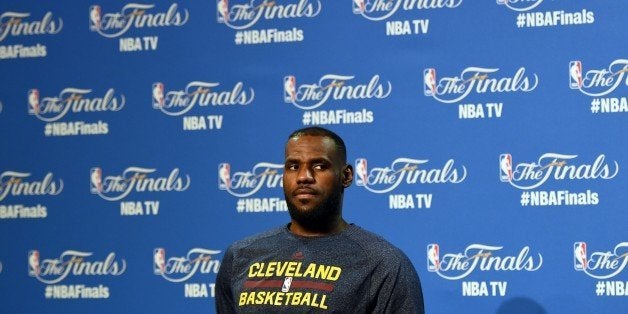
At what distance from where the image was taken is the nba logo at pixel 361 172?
3.97 meters

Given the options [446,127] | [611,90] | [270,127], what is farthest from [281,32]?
[611,90]

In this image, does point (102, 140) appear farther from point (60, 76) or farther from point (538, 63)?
point (538, 63)

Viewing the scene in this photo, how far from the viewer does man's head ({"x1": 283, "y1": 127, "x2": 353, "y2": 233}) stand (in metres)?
3.03

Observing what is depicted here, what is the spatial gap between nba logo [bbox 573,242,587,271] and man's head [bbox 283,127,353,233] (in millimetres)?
1074

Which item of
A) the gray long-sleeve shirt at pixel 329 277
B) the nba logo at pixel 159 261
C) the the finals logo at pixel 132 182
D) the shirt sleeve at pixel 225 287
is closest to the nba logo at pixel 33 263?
the the finals logo at pixel 132 182

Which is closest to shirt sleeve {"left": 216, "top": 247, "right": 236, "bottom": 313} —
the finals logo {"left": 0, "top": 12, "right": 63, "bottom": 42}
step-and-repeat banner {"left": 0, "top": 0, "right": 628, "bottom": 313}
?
step-and-repeat banner {"left": 0, "top": 0, "right": 628, "bottom": 313}

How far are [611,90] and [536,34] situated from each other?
0.35 metres

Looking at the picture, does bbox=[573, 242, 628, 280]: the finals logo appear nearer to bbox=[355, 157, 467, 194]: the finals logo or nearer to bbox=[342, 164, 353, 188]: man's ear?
bbox=[355, 157, 467, 194]: the finals logo

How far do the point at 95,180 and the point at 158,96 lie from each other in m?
0.45

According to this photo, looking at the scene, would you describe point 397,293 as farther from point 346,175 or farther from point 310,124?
point 310,124

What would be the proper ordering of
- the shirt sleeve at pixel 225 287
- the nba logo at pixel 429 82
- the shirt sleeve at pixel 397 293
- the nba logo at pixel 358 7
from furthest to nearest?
the nba logo at pixel 358 7
the nba logo at pixel 429 82
the shirt sleeve at pixel 225 287
the shirt sleeve at pixel 397 293

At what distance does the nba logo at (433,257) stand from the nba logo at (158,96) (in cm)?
128

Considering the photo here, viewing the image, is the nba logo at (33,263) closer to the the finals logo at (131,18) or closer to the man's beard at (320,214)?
the the finals logo at (131,18)

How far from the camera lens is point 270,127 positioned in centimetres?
409
